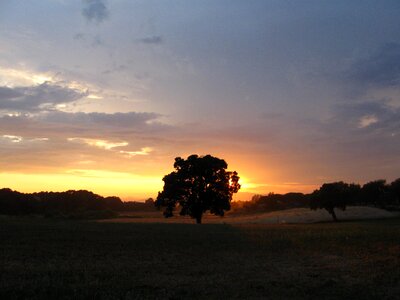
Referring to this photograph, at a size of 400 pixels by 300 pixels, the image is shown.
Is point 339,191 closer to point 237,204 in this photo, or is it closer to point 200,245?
point 200,245

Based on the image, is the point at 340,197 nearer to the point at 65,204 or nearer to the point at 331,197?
the point at 331,197

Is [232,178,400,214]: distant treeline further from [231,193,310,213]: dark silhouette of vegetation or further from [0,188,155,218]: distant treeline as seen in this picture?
[0,188,155,218]: distant treeline

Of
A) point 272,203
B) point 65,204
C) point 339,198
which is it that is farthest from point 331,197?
point 65,204

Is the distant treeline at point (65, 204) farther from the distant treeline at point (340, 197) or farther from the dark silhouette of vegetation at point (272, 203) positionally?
the distant treeline at point (340, 197)

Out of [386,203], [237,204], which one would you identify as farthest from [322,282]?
[237,204]

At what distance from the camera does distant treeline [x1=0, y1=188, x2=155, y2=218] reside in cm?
10262

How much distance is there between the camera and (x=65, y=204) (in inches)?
5064

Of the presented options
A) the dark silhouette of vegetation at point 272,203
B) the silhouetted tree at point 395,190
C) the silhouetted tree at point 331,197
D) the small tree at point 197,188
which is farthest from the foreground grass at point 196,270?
the dark silhouette of vegetation at point 272,203

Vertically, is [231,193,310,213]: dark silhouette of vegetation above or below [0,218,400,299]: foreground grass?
above

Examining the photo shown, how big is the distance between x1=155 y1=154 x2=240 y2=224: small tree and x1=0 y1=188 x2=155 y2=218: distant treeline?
28.1 metres

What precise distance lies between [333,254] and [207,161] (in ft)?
161

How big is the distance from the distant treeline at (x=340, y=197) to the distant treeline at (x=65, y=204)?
1579 inches

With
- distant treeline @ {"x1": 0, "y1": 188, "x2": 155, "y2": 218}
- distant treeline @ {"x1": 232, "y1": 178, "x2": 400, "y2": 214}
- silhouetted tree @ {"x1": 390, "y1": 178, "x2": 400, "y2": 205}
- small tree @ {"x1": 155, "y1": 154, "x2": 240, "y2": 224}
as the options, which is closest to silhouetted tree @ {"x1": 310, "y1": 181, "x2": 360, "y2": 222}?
distant treeline @ {"x1": 232, "y1": 178, "x2": 400, "y2": 214}

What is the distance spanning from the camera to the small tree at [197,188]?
236 feet
